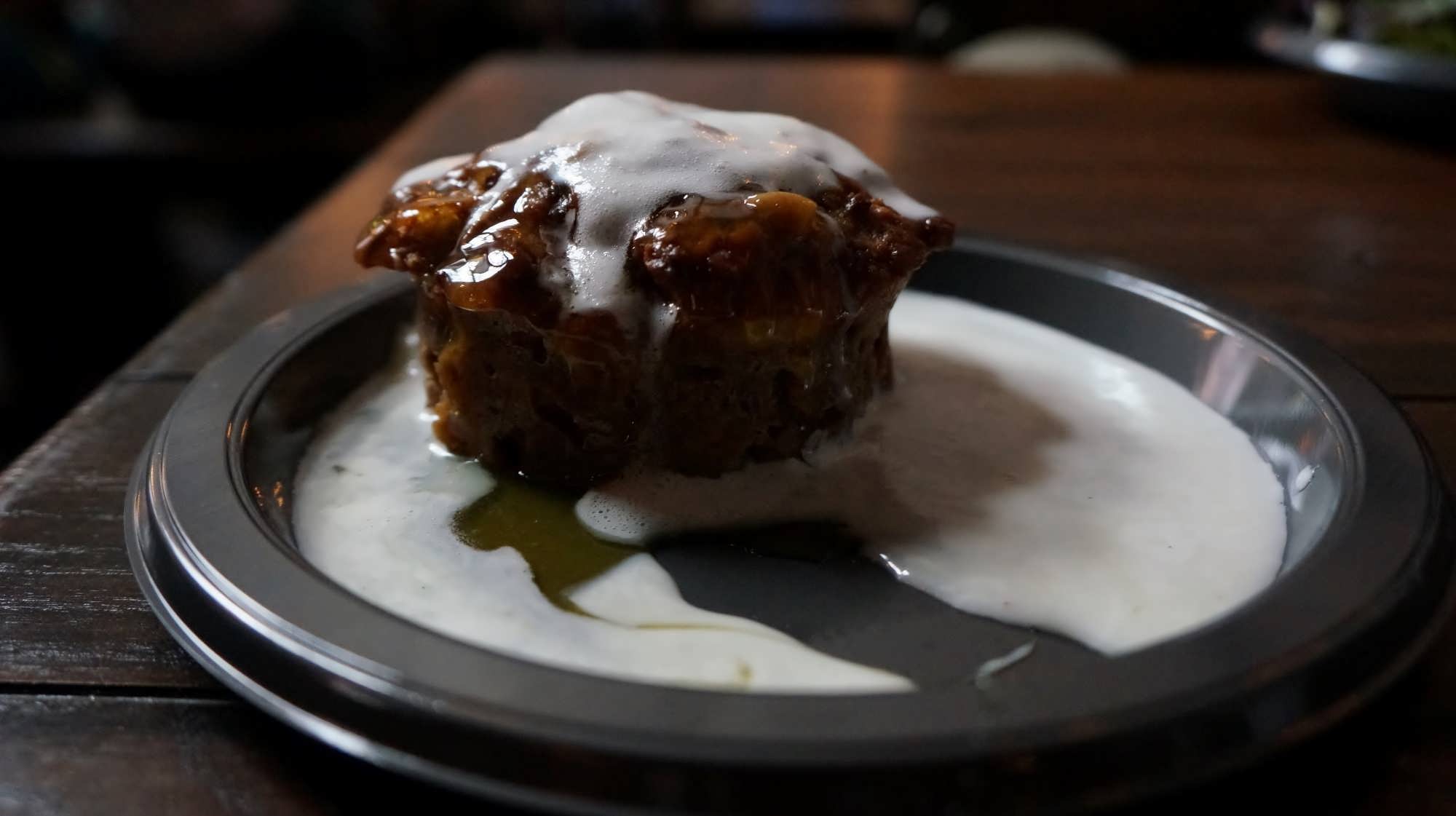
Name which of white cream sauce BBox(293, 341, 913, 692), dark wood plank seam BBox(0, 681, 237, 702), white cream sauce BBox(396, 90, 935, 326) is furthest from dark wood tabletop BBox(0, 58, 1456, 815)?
white cream sauce BBox(396, 90, 935, 326)

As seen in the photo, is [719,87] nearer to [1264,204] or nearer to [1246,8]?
[1264,204]

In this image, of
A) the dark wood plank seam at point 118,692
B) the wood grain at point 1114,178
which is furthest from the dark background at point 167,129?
the dark wood plank seam at point 118,692

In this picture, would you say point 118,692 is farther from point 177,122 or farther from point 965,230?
point 177,122

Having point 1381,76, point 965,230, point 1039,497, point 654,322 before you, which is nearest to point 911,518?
point 1039,497

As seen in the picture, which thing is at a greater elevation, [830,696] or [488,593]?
[830,696]

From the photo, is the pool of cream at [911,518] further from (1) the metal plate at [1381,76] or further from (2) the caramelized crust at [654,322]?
(1) the metal plate at [1381,76]

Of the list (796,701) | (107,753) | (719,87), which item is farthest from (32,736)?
(719,87)
